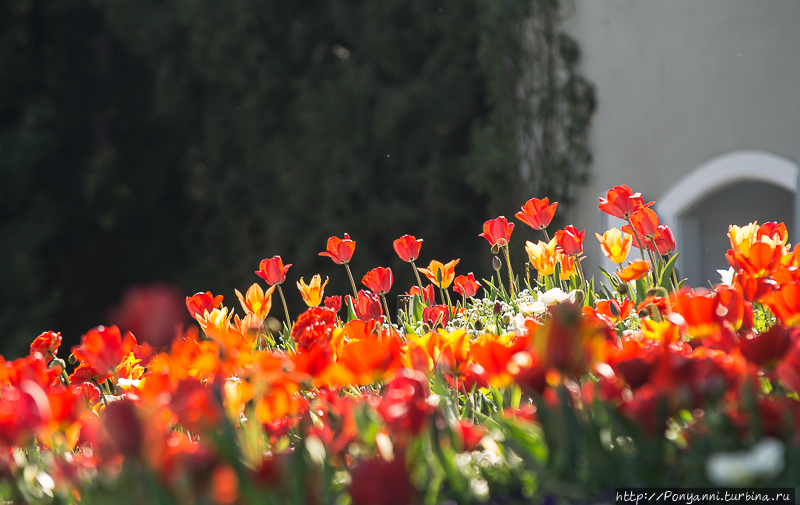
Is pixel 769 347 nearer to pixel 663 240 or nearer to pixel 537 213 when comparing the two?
pixel 663 240

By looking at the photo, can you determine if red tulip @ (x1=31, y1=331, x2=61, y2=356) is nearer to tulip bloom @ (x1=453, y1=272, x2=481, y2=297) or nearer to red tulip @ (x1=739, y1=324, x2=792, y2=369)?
tulip bloom @ (x1=453, y1=272, x2=481, y2=297)

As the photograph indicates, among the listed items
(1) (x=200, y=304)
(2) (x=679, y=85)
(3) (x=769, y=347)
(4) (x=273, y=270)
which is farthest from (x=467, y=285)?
(2) (x=679, y=85)

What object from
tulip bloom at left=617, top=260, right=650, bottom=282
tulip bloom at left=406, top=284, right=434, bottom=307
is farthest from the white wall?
tulip bloom at left=617, top=260, right=650, bottom=282

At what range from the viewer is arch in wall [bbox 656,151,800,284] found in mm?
3285

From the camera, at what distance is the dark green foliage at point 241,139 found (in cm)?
625

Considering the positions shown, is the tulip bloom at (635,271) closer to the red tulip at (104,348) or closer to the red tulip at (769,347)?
the red tulip at (769,347)

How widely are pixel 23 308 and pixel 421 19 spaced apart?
428 cm

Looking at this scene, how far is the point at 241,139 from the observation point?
7000mm

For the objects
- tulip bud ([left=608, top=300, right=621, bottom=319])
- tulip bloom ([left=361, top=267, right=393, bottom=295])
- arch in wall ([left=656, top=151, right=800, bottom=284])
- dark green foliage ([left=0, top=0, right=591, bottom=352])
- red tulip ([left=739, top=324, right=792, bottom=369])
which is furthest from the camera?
dark green foliage ([left=0, top=0, right=591, bottom=352])

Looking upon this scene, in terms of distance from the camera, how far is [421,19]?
641 centimetres

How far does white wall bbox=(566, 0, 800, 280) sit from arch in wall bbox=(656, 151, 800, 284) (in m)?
0.05

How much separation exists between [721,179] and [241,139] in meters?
4.59

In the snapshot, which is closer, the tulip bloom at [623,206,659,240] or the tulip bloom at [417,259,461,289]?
the tulip bloom at [623,206,659,240]

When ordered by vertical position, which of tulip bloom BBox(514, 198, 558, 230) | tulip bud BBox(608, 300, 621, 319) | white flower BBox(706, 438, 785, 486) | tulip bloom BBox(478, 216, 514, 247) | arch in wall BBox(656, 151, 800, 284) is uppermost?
arch in wall BBox(656, 151, 800, 284)
